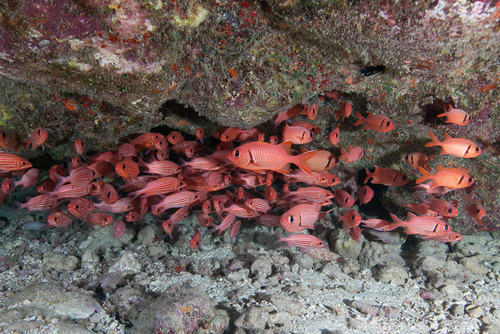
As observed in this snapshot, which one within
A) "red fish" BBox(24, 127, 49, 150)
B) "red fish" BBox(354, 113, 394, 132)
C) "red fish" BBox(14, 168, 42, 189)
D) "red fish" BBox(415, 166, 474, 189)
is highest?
"red fish" BBox(354, 113, 394, 132)

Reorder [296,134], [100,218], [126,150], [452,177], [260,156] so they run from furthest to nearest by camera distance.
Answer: [100,218] → [126,150] → [296,134] → [452,177] → [260,156]

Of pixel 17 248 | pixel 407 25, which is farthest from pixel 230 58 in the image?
pixel 17 248

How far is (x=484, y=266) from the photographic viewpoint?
4.66m

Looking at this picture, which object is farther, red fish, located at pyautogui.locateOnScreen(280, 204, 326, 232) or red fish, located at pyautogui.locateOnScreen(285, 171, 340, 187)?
red fish, located at pyautogui.locateOnScreen(285, 171, 340, 187)

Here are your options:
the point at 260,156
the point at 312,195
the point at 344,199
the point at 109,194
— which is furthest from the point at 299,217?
the point at 109,194

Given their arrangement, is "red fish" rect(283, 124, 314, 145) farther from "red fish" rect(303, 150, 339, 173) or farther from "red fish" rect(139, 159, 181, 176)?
"red fish" rect(139, 159, 181, 176)

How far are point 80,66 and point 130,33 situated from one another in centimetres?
72

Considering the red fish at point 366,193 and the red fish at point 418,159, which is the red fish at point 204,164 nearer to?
the red fish at point 366,193

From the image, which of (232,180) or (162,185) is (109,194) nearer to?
(162,185)

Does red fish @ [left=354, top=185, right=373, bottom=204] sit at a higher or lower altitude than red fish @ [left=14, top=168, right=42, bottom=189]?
lower

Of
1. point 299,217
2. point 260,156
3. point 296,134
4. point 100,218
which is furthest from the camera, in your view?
point 100,218

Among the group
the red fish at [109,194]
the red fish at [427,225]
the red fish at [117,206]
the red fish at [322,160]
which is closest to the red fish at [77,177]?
the red fish at [109,194]

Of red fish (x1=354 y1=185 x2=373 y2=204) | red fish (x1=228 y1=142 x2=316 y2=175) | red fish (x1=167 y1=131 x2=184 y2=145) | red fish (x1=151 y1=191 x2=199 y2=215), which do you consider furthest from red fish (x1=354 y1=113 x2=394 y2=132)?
red fish (x1=167 y1=131 x2=184 y2=145)

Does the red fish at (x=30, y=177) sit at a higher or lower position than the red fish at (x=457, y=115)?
lower
